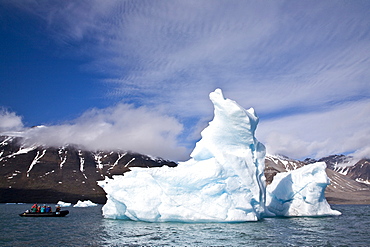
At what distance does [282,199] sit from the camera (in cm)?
3431

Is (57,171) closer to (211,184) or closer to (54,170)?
(54,170)

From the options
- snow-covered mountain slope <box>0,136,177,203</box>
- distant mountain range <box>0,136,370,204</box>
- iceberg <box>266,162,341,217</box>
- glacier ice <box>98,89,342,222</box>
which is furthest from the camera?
snow-covered mountain slope <box>0,136,177,203</box>

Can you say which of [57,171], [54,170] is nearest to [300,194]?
[57,171]

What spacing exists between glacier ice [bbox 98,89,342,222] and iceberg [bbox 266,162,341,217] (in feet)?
18.7

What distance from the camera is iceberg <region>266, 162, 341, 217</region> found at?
110 feet

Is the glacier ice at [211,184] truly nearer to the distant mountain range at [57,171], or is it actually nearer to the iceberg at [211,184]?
the iceberg at [211,184]

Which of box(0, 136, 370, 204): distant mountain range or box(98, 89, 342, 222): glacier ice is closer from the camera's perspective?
→ box(98, 89, 342, 222): glacier ice

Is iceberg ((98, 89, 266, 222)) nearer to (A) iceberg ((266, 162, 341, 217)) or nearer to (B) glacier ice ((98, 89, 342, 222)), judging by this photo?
(B) glacier ice ((98, 89, 342, 222))

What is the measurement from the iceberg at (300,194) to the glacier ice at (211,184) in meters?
5.70

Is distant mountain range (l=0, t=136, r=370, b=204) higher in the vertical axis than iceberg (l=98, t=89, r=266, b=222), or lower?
higher

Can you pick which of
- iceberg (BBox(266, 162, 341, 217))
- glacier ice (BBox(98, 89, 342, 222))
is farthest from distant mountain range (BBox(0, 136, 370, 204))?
glacier ice (BBox(98, 89, 342, 222))

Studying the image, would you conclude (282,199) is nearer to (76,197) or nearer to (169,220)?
(169,220)

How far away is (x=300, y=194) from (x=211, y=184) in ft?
46.4

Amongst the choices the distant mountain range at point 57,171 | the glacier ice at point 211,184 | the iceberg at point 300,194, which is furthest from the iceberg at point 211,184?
the distant mountain range at point 57,171
